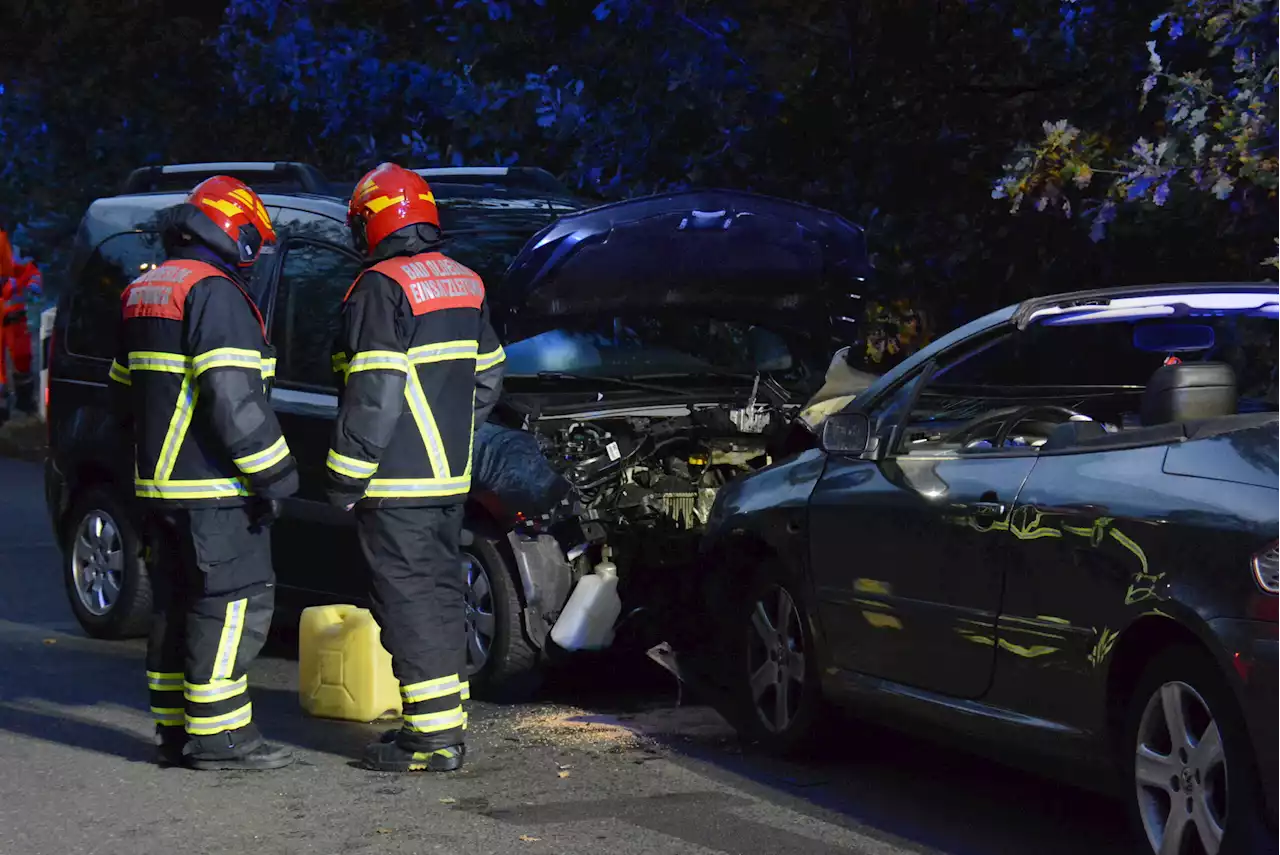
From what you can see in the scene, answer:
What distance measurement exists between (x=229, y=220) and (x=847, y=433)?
217 cm

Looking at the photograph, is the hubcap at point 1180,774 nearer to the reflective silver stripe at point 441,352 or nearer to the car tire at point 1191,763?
the car tire at point 1191,763

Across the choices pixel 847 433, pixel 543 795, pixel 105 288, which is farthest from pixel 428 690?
pixel 105 288

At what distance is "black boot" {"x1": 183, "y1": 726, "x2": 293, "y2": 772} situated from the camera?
277 inches

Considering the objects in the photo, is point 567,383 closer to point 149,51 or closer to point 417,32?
point 417,32

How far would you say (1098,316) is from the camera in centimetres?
652

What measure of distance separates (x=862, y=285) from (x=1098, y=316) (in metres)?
2.86

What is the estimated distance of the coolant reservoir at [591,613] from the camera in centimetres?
809

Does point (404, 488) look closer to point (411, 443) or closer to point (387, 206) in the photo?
point (411, 443)

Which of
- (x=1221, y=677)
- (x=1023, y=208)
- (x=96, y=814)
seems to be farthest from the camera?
(x=1023, y=208)

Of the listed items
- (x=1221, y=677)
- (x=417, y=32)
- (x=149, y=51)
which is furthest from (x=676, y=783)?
(x=149, y=51)

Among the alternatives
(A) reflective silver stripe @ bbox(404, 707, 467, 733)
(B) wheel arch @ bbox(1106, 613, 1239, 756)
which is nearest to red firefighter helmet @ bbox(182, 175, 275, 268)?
(A) reflective silver stripe @ bbox(404, 707, 467, 733)

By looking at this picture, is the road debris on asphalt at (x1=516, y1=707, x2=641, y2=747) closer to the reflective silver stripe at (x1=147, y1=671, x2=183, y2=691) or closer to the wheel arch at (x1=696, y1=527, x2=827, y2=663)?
the wheel arch at (x1=696, y1=527, x2=827, y2=663)

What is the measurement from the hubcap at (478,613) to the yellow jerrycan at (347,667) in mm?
402

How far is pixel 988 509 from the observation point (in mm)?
6004
